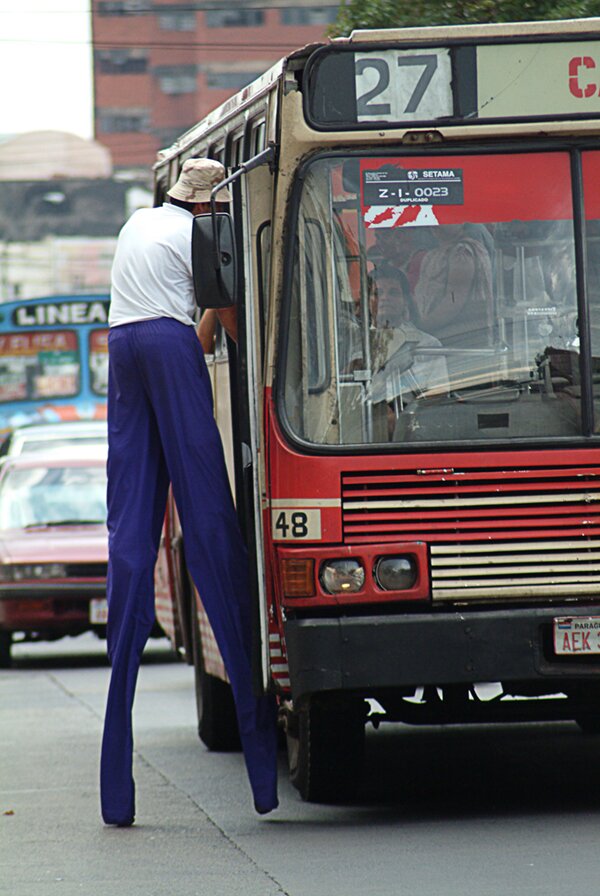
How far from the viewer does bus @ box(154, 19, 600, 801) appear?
296 inches

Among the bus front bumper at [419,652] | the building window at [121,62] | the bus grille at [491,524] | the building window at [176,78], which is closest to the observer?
the bus front bumper at [419,652]

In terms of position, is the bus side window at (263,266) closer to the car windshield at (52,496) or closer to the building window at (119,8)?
the car windshield at (52,496)

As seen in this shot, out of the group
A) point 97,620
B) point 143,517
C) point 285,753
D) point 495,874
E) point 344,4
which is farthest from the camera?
point 97,620

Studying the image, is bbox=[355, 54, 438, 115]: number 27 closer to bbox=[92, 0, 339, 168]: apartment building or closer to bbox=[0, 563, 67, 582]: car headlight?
bbox=[0, 563, 67, 582]: car headlight

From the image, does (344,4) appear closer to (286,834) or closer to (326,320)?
(326,320)

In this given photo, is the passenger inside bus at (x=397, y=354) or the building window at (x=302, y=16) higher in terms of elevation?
the building window at (x=302, y=16)

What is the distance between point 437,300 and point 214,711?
3770 millimetres

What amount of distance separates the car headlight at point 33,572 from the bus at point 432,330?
936cm

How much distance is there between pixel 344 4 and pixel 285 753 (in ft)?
17.6

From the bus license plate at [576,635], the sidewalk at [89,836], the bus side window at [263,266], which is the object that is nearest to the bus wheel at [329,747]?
the sidewalk at [89,836]

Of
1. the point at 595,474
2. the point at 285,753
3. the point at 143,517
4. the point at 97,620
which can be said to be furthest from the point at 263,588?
the point at 97,620

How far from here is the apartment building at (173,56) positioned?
9631 centimetres

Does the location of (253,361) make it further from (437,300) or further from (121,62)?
(121,62)

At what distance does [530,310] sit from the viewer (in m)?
7.65
